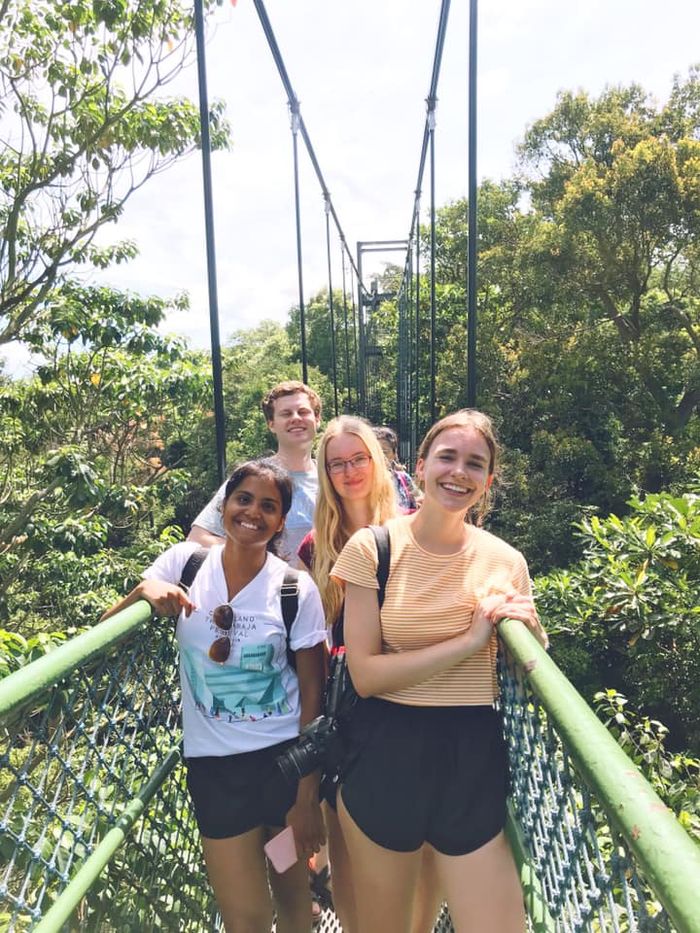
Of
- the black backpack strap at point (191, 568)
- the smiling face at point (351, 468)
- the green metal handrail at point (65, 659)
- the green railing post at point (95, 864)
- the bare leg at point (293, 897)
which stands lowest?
the bare leg at point (293, 897)

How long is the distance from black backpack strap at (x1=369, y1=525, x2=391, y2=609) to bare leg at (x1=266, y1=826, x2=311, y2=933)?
0.52m

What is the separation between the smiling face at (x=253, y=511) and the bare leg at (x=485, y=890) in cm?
55

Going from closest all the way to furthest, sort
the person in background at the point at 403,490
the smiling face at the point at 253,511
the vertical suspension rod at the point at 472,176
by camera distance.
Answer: the smiling face at the point at 253,511 < the person in background at the point at 403,490 < the vertical suspension rod at the point at 472,176

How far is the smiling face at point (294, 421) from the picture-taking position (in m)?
1.61

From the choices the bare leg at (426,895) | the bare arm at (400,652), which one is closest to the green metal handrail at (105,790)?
the bare arm at (400,652)

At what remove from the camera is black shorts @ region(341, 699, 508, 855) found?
92cm

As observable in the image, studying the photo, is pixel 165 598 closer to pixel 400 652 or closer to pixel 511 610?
pixel 400 652

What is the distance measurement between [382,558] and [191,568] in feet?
1.16

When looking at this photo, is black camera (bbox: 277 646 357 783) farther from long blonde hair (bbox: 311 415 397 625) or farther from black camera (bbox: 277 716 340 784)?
long blonde hair (bbox: 311 415 397 625)

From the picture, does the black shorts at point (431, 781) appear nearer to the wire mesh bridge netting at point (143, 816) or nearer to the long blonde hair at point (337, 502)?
the wire mesh bridge netting at point (143, 816)

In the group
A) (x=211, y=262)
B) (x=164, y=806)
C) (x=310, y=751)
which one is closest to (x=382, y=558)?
(x=310, y=751)

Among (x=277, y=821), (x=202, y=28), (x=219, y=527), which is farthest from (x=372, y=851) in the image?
(x=202, y=28)

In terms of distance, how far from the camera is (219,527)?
1.38 m

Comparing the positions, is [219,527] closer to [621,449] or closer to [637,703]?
[637,703]
